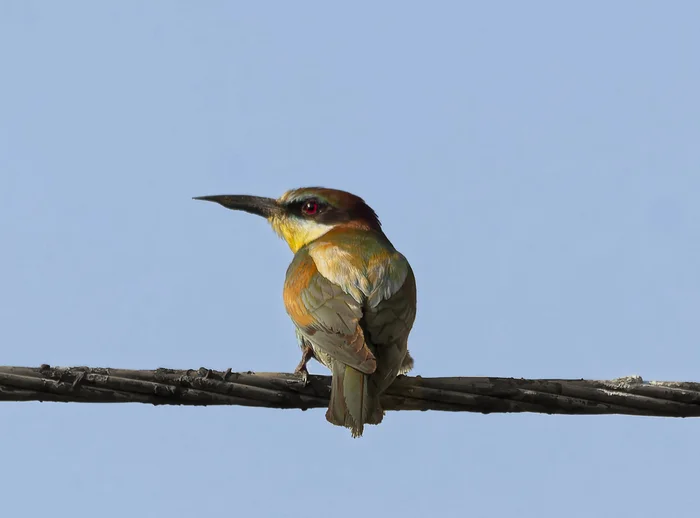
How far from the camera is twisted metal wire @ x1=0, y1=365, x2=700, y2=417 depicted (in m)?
4.48

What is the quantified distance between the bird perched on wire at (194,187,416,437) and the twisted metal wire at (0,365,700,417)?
14.9 inches

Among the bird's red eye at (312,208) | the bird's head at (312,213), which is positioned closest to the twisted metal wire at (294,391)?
the bird's head at (312,213)

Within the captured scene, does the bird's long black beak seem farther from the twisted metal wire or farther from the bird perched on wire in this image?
the twisted metal wire

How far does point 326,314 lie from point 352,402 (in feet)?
2.74

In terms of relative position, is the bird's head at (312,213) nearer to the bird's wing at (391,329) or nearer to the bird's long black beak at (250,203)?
the bird's long black beak at (250,203)

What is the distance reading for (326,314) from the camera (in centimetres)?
585

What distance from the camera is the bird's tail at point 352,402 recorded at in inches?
200

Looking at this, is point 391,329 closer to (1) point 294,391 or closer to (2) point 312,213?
(1) point 294,391

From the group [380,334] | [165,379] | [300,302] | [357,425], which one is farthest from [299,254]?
[165,379]

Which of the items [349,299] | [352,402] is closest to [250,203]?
[349,299]

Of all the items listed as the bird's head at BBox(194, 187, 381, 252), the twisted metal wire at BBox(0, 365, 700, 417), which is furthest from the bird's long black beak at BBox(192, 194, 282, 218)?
the twisted metal wire at BBox(0, 365, 700, 417)

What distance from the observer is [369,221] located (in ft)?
25.9

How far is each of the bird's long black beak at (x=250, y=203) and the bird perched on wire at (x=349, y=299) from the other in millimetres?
227

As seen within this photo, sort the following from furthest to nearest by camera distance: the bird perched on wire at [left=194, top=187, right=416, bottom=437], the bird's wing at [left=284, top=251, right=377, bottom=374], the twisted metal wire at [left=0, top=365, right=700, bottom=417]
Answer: the bird's wing at [left=284, top=251, right=377, bottom=374]
the bird perched on wire at [left=194, top=187, right=416, bottom=437]
the twisted metal wire at [left=0, top=365, right=700, bottom=417]
